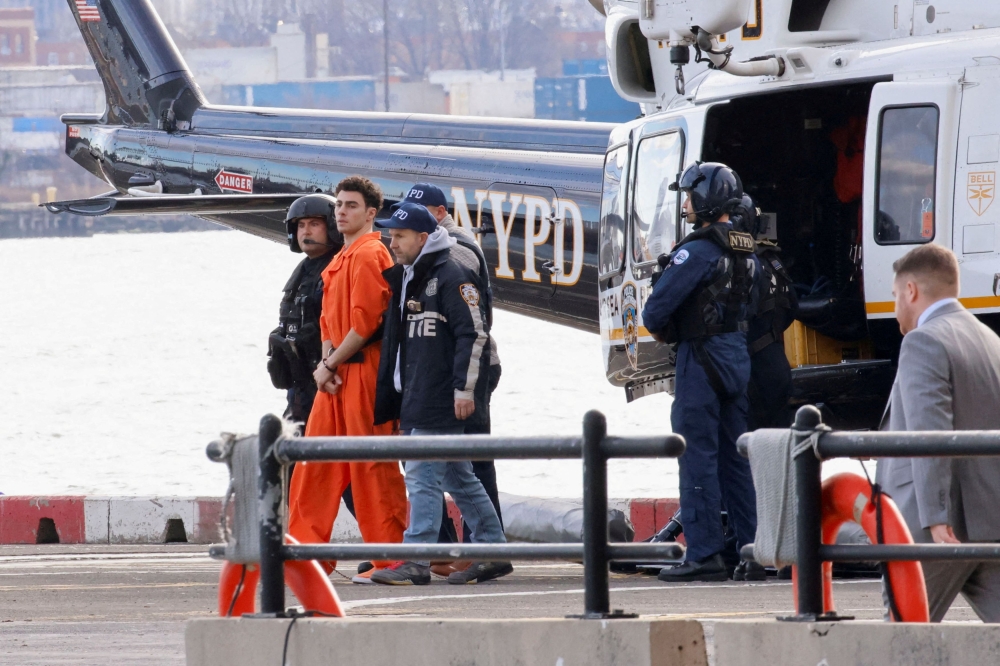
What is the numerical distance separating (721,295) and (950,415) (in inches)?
118

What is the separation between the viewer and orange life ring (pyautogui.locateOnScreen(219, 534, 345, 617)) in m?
4.52

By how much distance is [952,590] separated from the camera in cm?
449

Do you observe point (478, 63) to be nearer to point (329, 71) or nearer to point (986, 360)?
point (329, 71)

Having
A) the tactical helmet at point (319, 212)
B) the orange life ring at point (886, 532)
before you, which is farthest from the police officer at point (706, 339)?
the orange life ring at point (886, 532)

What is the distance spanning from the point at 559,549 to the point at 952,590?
1.22 meters

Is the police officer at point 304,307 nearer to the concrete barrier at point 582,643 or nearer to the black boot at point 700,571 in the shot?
the black boot at point 700,571

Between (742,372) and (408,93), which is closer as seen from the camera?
(742,372)

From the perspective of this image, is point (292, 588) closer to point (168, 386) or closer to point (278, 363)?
point (278, 363)

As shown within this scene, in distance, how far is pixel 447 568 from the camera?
26.8 ft

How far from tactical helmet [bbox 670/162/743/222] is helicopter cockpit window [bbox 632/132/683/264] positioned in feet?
6.25

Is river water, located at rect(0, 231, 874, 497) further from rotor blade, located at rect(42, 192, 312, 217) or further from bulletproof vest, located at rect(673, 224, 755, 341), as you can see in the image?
bulletproof vest, located at rect(673, 224, 755, 341)

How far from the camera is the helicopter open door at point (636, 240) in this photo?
977 centimetres

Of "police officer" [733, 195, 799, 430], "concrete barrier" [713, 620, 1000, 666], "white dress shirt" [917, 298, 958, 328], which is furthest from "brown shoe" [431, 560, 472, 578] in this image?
"concrete barrier" [713, 620, 1000, 666]

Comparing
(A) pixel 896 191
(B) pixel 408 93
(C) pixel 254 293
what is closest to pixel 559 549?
(A) pixel 896 191
